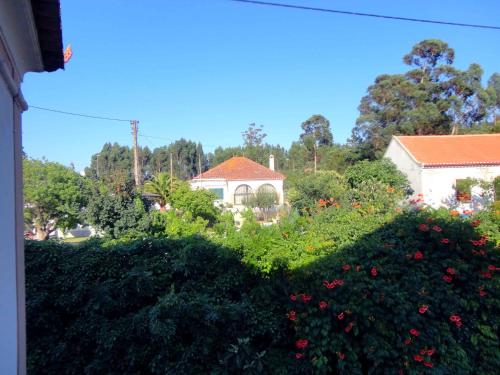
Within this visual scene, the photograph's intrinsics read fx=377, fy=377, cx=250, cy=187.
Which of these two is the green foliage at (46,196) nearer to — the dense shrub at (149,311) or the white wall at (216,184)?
the white wall at (216,184)

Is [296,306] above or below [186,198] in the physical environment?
below

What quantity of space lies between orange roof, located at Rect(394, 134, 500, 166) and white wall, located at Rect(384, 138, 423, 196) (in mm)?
372

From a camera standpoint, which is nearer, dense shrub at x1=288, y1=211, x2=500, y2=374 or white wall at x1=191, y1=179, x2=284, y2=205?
dense shrub at x1=288, y1=211, x2=500, y2=374

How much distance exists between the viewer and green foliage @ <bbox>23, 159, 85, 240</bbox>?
19.5 meters

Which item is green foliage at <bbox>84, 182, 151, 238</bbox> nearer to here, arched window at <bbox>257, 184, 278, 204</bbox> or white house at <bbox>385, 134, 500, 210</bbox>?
white house at <bbox>385, 134, 500, 210</bbox>

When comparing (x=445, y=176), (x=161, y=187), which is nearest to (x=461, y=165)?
(x=445, y=176)

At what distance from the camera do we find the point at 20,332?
2.48 m

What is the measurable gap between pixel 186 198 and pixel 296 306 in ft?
44.7

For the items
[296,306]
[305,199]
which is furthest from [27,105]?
[305,199]

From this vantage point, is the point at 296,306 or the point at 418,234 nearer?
the point at 296,306

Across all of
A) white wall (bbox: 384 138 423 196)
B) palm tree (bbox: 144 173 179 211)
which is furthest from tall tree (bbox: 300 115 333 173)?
palm tree (bbox: 144 173 179 211)

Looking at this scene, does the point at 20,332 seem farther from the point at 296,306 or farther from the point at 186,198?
the point at 186,198

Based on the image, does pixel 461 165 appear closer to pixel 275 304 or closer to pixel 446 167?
pixel 446 167

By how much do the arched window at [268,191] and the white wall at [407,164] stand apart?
1047cm
